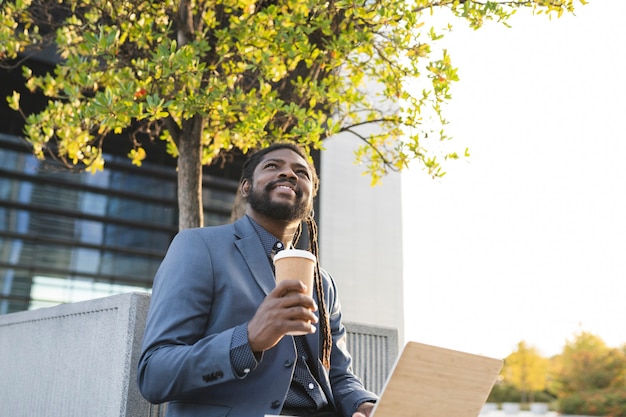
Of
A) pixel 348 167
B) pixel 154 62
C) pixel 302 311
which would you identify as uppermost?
pixel 348 167

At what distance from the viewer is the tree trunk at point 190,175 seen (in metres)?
4.57

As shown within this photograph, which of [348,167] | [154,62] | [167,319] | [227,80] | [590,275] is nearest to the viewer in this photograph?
[167,319]

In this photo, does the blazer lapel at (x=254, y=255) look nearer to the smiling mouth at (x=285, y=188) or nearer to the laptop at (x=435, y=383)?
the smiling mouth at (x=285, y=188)

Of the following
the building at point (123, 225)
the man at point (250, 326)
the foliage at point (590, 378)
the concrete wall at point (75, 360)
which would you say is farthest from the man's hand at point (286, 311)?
the foliage at point (590, 378)

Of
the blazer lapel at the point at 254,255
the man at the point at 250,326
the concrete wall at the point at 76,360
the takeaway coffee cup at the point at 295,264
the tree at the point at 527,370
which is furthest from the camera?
the tree at the point at 527,370

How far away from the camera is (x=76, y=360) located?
124 inches

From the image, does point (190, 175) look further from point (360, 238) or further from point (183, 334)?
point (360, 238)

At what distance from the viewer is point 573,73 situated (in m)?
16.8

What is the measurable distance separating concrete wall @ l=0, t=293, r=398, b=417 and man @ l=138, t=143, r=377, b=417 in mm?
901

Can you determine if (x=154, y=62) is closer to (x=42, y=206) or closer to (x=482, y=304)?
(x=42, y=206)

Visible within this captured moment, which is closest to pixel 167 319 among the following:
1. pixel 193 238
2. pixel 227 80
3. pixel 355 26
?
pixel 193 238

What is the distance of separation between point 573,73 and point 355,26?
13853mm

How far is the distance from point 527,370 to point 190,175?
1479 inches

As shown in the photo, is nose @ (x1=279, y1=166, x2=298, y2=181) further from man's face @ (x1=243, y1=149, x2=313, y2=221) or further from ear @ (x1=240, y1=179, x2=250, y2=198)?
ear @ (x1=240, y1=179, x2=250, y2=198)
